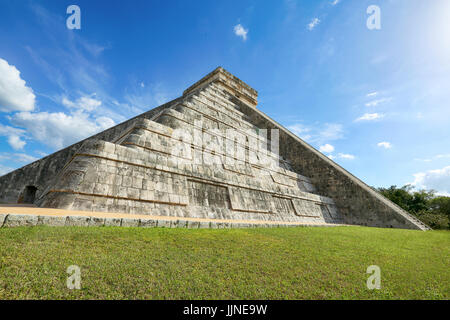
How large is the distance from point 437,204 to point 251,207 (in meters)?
19.3

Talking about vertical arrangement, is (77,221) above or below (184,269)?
above

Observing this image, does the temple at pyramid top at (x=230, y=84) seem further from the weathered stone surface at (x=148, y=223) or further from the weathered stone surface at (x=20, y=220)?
the weathered stone surface at (x=20, y=220)

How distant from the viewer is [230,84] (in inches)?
800

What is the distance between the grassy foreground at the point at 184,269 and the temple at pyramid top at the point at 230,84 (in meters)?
18.2

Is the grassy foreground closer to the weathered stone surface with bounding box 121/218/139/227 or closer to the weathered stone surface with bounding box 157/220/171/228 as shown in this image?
the weathered stone surface with bounding box 121/218/139/227

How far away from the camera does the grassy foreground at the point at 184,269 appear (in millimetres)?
2010

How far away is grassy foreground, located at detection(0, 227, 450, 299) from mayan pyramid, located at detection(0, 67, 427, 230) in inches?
75.4

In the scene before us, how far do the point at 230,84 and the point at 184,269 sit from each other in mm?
19875

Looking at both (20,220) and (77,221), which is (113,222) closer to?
(77,221)

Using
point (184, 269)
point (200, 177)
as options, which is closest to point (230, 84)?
point (200, 177)

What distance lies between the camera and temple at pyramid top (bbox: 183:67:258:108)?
1952cm

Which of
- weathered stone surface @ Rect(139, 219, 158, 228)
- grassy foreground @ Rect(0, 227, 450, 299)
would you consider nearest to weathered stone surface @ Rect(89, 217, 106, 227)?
grassy foreground @ Rect(0, 227, 450, 299)
